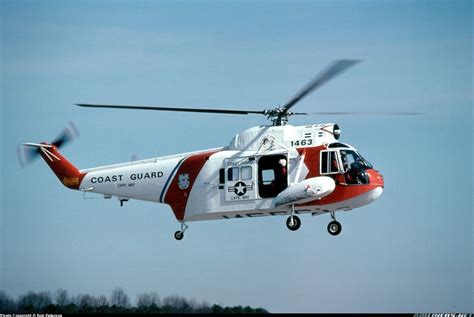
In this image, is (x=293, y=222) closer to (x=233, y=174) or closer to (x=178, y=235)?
(x=233, y=174)

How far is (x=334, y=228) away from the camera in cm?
3322

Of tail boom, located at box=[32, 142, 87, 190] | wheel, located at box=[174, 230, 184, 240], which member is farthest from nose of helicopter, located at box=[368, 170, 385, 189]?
tail boom, located at box=[32, 142, 87, 190]

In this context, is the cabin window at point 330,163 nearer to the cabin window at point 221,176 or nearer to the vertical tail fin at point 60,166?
the cabin window at point 221,176

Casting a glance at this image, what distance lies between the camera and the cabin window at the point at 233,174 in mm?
33309

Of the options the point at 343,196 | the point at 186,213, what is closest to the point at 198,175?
the point at 186,213

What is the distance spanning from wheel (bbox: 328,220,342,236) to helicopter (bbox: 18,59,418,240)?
0.03 m

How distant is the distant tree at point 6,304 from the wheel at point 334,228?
30.9 feet

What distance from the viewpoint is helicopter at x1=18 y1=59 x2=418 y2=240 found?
3225 cm

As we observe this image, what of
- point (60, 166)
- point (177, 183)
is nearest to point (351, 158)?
point (177, 183)

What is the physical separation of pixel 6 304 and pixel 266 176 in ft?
27.4

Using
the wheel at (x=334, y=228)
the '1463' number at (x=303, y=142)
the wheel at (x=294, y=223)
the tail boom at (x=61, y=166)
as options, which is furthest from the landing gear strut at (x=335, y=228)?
the tail boom at (x=61, y=166)

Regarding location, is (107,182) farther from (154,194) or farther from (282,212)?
(282,212)

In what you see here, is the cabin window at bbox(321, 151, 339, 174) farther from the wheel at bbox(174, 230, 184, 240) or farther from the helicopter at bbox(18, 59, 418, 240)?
the wheel at bbox(174, 230, 184, 240)

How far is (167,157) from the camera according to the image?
115 ft
